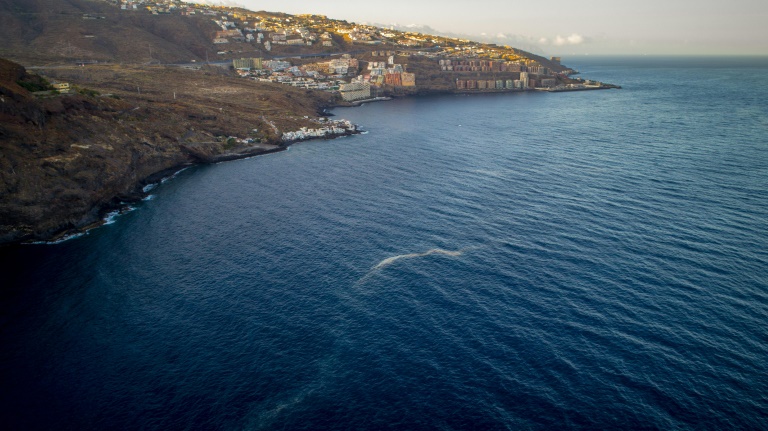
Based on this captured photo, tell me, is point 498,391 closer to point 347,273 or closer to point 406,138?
point 347,273

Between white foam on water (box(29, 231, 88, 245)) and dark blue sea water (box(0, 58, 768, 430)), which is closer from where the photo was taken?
dark blue sea water (box(0, 58, 768, 430))

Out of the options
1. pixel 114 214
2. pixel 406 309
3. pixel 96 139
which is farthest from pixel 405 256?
pixel 96 139

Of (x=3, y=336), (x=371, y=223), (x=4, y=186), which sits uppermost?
(x=4, y=186)

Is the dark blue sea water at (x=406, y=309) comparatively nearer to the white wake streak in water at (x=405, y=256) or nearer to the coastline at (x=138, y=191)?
the white wake streak in water at (x=405, y=256)

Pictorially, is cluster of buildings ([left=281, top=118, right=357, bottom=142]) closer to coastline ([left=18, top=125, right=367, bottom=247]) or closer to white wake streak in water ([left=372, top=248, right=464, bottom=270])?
coastline ([left=18, top=125, right=367, bottom=247])

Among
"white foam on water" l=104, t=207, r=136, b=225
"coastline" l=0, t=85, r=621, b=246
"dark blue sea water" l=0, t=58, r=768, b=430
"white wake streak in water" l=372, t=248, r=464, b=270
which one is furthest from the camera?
"white foam on water" l=104, t=207, r=136, b=225

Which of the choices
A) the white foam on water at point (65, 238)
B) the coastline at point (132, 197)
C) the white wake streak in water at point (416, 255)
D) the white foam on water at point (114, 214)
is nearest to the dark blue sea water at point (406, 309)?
the white wake streak in water at point (416, 255)

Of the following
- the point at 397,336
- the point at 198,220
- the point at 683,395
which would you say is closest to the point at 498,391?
the point at 397,336

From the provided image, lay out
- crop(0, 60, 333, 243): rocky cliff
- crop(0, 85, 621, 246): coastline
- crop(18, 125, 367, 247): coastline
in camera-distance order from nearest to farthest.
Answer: crop(0, 85, 621, 246): coastline
crop(18, 125, 367, 247): coastline
crop(0, 60, 333, 243): rocky cliff

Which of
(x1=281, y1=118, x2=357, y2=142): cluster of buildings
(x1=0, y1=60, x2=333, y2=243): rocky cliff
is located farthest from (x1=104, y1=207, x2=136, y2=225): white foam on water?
(x1=281, y1=118, x2=357, y2=142): cluster of buildings
